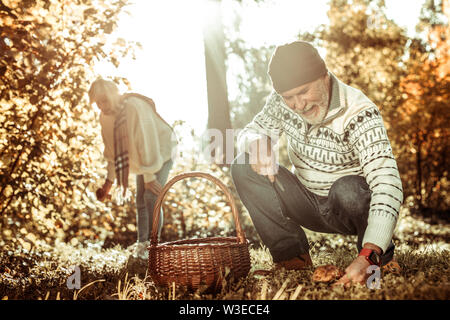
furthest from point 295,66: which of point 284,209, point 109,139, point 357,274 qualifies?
point 109,139

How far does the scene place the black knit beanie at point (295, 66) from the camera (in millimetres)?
2553

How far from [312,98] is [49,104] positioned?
236 cm

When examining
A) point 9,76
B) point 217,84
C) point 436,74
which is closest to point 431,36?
point 436,74

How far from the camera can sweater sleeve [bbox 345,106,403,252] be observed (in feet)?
7.27

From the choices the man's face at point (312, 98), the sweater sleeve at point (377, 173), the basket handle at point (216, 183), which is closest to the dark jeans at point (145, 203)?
the basket handle at point (216, 183)

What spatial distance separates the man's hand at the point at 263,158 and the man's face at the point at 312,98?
0.30 m

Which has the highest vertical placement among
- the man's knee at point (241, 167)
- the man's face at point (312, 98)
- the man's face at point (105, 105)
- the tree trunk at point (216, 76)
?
the tree trunk at point (216, 76)

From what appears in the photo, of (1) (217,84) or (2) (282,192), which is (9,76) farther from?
(1) (217,84)

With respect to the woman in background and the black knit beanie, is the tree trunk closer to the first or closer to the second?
the woman in background

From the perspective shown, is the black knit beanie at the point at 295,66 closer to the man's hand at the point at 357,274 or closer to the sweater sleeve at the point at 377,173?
the sweater sleeve at the point at 377,173

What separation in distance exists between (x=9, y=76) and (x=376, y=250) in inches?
121

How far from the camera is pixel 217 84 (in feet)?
20.1

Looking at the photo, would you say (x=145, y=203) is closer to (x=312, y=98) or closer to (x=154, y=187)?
(x=154, y=187)
